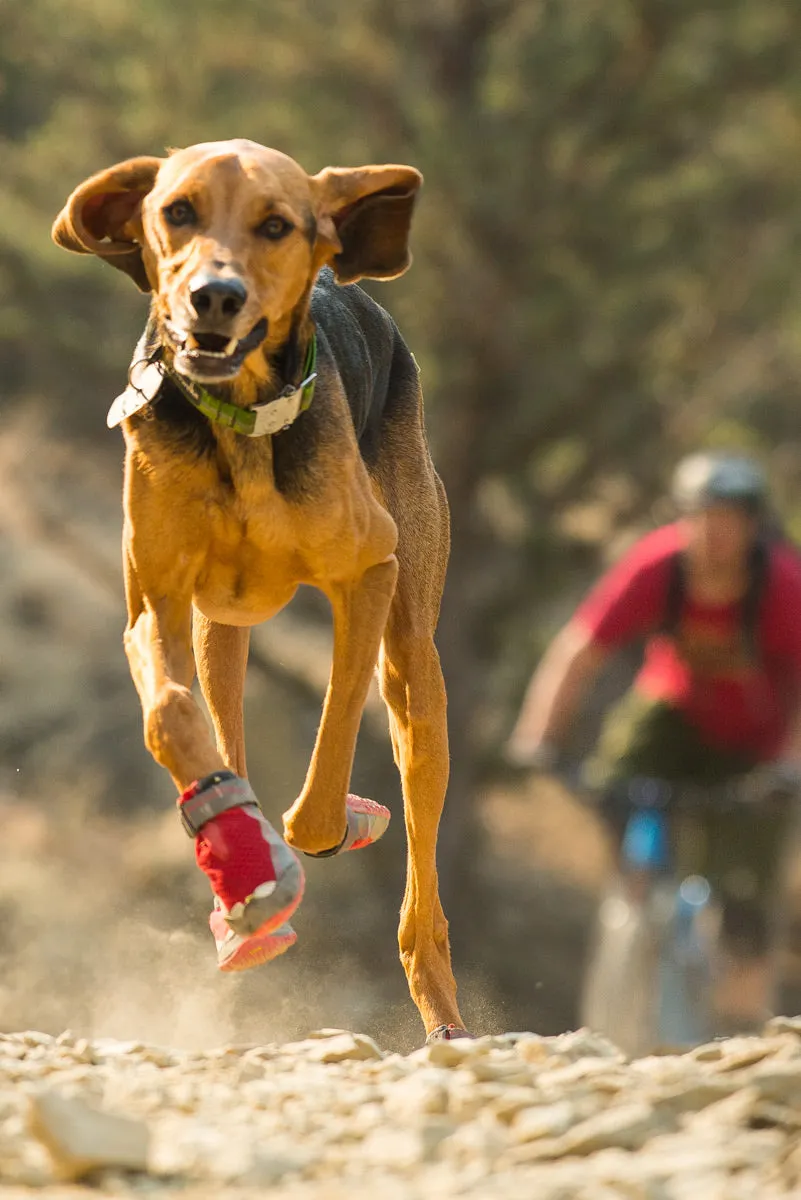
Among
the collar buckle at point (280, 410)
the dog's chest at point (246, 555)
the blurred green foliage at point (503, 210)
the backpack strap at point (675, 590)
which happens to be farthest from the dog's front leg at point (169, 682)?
the blurred green foliage at point (503, 210)

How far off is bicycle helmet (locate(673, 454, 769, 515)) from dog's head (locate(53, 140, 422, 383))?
3.99m

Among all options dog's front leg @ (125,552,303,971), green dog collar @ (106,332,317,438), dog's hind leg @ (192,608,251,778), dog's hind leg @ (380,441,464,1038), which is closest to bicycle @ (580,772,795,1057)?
dog's hind leg @ (380,441,464,1038)

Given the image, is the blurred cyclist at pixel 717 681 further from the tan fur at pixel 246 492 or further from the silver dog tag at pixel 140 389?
the silver dog tag at pixel 140 389

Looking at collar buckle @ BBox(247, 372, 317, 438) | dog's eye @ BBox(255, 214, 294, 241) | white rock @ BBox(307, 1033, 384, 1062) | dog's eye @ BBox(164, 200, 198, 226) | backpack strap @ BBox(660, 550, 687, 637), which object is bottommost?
white rock @ BBox(307, 1033, 384, 1062)

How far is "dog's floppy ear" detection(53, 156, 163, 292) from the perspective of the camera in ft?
17.4

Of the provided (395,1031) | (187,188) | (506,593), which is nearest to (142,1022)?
(395,1031)

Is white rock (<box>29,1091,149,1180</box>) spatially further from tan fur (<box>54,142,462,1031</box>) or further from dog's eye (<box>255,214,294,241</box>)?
dog's eye (<box>255,214,294,241</box>)

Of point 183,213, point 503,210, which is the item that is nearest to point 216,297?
point 183,213

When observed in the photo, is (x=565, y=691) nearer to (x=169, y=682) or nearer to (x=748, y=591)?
(x=748, y=591)

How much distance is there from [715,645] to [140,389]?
487cm

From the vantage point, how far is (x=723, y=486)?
Answer: 9.33 meters

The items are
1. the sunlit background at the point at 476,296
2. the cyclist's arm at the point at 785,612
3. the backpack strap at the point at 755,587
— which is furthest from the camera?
the sunlit background at the point at 476,296

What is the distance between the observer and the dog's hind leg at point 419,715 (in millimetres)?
5992

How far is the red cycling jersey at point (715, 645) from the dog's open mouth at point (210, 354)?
15.3 ft
